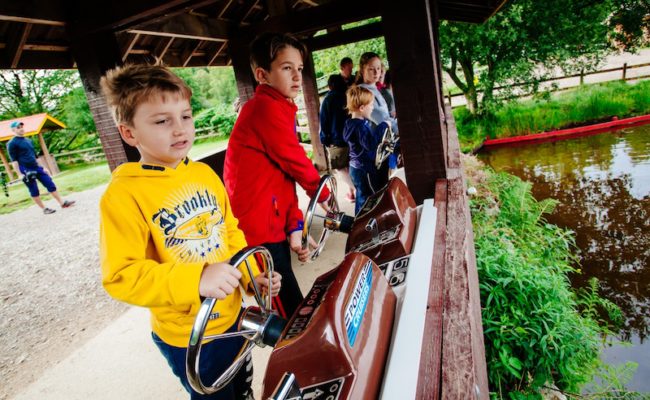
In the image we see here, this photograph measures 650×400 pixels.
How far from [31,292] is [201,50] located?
4.78m

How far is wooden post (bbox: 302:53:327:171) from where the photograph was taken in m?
7.67

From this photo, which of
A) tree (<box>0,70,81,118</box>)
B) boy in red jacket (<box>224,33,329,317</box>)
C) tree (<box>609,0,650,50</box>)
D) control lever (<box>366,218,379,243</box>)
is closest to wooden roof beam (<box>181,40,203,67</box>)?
boy in red jacket (<box>224,33,329,317</box>)

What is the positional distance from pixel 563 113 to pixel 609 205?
23.1ft

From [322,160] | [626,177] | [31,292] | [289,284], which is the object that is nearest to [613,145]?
[626,177]

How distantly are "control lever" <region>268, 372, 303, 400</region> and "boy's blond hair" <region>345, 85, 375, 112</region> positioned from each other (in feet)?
9.28

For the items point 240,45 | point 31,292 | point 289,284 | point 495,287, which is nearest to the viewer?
point 289,284

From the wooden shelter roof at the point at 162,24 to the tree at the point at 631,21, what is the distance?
8.74 m

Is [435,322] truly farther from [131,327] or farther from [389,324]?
[131,327]

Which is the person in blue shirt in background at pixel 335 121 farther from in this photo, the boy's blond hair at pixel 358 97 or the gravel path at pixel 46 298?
the gravel path at pixel 46 298

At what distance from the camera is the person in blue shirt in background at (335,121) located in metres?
4.15

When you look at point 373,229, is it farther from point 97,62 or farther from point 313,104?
point 313,104

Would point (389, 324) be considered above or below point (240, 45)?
below

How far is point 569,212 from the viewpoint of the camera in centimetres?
679

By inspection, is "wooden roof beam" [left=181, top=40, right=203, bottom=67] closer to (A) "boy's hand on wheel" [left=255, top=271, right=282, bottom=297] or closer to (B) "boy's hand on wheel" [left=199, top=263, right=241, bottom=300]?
(A) "boy's hand on wheel" [left=255, top=271, right=282, bottom=297]
